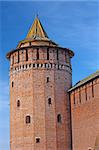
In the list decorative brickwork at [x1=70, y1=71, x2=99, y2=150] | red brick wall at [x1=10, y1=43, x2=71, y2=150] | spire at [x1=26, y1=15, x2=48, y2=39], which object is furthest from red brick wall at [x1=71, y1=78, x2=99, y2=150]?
spire at [x1=26, y1=15, x2=48, y2=39]

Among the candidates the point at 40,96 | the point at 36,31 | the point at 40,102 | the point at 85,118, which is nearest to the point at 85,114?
the point at 85,118

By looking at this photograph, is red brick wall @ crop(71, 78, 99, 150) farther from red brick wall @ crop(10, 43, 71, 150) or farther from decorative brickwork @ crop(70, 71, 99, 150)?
red brick wall @ crop(10, 43, 71, 150)

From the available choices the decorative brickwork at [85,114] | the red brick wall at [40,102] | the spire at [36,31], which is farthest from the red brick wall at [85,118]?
the spire at [36,31]

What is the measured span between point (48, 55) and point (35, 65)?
999 millimetres

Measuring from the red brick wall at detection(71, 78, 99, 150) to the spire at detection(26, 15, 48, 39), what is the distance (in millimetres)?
4436

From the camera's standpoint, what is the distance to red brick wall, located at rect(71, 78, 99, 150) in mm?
19141

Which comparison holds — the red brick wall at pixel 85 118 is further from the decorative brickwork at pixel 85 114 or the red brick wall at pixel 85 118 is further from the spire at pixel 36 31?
A: the spire at pixel 36 31

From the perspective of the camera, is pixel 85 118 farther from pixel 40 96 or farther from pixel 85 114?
pixel 40 96

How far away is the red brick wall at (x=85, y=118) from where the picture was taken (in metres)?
19.1

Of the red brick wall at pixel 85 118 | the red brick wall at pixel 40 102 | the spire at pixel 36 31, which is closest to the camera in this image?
the red brick wall at pixel 85 118

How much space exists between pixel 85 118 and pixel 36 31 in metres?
7.25

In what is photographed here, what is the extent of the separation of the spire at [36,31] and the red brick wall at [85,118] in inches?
175

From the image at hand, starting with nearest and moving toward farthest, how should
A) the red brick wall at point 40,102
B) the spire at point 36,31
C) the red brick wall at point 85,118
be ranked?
the red brick wall at point 85,118 → the red brick wall at point 40,102 → the spire at point 36,31

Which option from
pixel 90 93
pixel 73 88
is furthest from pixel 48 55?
pixel 90 93
